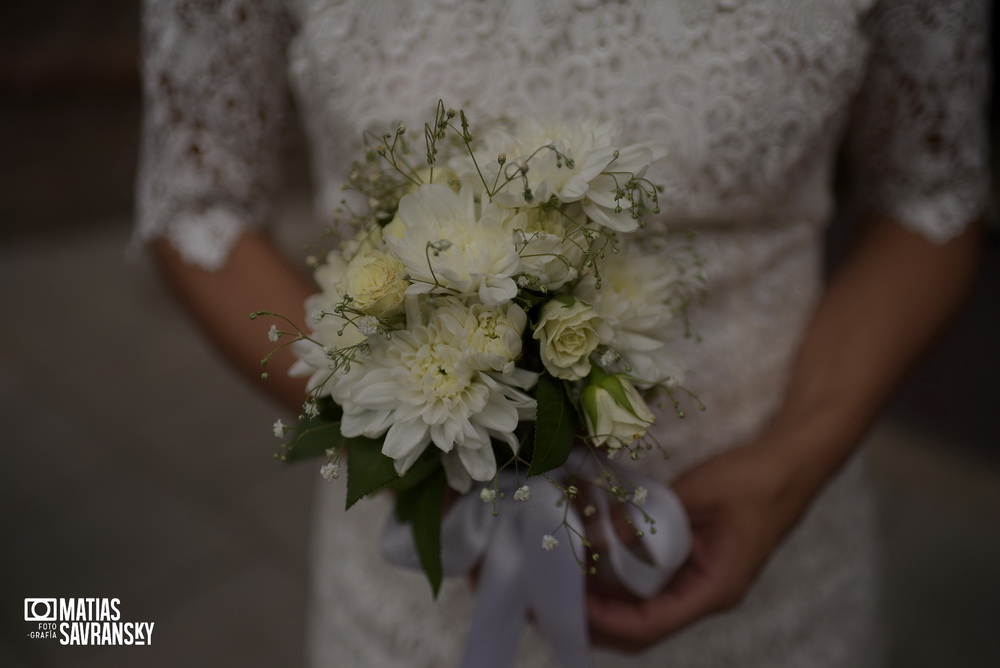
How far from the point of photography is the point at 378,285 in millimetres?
601

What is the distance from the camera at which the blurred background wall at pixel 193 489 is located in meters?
2.55

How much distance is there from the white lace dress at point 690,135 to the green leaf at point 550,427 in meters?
0.26

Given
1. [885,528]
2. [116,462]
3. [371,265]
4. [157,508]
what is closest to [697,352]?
[371,265]

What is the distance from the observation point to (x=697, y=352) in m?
1.03

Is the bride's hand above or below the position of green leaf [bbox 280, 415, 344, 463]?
below

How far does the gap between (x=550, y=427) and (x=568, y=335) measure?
86 mm

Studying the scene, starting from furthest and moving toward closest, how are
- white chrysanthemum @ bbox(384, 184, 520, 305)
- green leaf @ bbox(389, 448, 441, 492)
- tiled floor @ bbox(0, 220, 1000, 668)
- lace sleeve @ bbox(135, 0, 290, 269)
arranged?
1. tiled floor @ bbox(0, 220, 1000, 668)
2. lace sleeve @ bbox(135, 0, 290, 269)
3. green leaf @ bbox(389, 448, 441, 492)
4. white chrysanthemum @ bbox(384, 184, 520, 305)

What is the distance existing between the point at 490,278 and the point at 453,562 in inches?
17.4

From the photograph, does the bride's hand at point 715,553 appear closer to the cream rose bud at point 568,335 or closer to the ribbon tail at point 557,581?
the ribbon tail at point 557,581

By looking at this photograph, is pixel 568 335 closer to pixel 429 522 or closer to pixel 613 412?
pixel 613 412

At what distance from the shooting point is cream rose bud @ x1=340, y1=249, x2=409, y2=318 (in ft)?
1.97

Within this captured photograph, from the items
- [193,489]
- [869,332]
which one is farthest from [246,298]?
[193,489]

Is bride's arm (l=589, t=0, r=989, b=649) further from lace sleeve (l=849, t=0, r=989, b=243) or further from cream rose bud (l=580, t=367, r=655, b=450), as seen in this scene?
cream rose bud (l=580, t=367, r=655, b=450)

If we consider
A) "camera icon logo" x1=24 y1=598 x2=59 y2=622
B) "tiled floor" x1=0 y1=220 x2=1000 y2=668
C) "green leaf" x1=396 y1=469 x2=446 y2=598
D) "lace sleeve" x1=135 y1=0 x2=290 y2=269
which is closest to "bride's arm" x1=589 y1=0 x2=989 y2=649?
"green leaf" x1=396 y1=469 x2=446 y2=598
